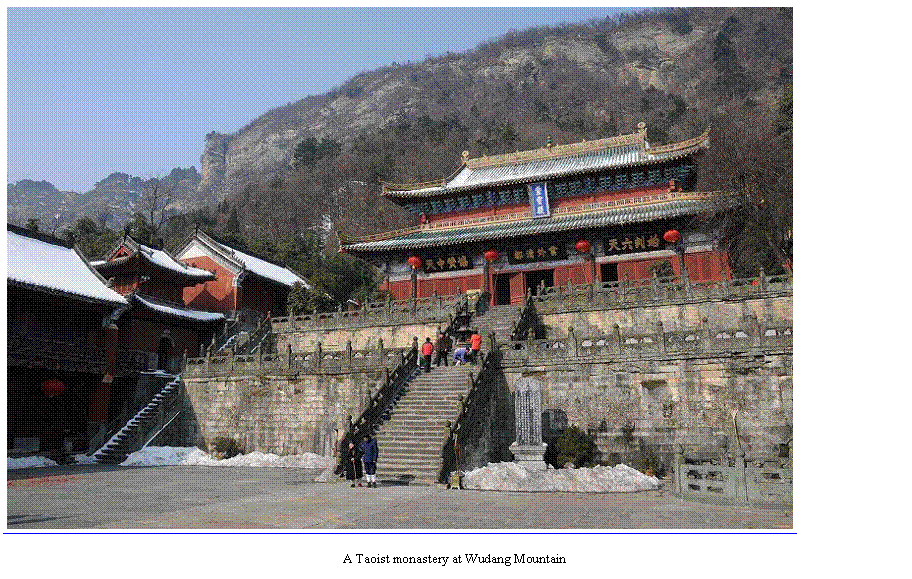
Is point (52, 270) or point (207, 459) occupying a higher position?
point (52, 270)

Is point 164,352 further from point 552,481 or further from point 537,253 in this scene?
point 552,481

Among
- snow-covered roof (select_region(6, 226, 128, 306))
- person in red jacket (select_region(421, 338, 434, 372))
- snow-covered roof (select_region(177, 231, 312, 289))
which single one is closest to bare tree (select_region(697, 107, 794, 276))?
person in red jacket (select_region(421, 338, 434, 372))

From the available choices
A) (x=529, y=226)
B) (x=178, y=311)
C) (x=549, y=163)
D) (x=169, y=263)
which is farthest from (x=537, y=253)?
(x=169, y=263)

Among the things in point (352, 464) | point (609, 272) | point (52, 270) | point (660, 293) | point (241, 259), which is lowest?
point (352, 464)

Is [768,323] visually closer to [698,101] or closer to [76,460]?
[76,460]

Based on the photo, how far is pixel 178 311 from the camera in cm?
2959

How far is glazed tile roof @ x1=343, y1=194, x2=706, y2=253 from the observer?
91.7 feet

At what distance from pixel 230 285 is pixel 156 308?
801cm

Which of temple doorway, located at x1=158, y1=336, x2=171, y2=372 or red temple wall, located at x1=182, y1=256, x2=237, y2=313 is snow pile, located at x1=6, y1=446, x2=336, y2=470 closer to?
temple doorway, located at x1=158, y1=336, x2=171, y2=372

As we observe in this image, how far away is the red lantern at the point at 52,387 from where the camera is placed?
2255 cm

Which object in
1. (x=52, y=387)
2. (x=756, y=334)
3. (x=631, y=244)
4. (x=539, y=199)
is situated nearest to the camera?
(x=756, y=334)

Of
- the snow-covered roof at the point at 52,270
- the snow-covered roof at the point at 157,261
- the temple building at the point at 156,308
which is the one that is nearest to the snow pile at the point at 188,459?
the temple building at the point at 156,308

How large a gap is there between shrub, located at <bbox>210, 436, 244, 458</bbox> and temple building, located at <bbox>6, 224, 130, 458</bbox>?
4.77 metres

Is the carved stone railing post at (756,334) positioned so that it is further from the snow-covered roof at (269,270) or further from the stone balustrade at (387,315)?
the snow-covered roof at (269,270)
